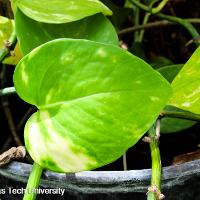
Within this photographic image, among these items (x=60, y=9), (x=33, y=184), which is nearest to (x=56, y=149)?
(x=33, y=184)

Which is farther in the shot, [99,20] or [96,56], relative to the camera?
[99,20]

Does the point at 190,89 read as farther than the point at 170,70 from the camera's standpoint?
No

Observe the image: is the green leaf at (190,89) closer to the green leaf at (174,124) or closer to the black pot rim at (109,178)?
the black pot rim at (109,178)

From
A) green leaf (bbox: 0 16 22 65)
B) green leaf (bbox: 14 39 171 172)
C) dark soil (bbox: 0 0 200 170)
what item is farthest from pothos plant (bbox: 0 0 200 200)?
dark soil (bbox: 0 0 200 170)

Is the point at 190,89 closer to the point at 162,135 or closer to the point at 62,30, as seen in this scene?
the point at 62,30

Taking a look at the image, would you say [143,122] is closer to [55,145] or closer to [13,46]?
[55,145]

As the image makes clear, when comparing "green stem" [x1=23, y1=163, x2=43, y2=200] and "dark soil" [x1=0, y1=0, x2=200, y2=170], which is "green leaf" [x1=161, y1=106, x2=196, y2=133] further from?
"green stem" [x1=23, y1=163, x2=43, y2=200]

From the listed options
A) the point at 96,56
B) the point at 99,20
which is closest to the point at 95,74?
the point at 96,56
